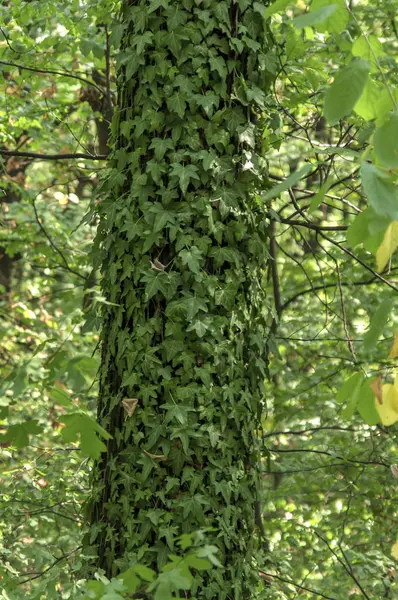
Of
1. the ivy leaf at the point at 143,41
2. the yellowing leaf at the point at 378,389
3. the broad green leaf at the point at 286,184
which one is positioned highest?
the ivy leaf at the point at 143,41

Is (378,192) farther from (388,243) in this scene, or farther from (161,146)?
(161,146)

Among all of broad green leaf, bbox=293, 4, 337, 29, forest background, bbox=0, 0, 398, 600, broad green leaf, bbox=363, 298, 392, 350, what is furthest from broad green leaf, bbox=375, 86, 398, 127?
broad green leaf, bbox=363, 298, 392, 350

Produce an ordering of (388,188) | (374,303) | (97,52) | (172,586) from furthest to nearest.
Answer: (374,303), (97,52), (172,586), (388,188)

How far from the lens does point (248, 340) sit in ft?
9.90

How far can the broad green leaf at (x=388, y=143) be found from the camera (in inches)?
60.1

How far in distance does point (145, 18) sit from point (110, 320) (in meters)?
1.13

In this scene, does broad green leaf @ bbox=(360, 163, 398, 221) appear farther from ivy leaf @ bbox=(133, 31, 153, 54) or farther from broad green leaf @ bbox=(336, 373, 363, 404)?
ivy leaf @ bbox=(133, 31, 153, 54)

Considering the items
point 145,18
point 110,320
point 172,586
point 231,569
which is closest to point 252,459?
point 231,569

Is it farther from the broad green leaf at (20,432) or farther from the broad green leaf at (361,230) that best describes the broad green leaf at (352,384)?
the broad green leaf at (20,432)

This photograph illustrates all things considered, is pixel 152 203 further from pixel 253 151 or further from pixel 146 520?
pixel 146 520

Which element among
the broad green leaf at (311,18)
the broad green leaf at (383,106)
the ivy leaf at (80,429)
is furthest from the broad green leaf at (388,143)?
the ivy leaf at (80,429)

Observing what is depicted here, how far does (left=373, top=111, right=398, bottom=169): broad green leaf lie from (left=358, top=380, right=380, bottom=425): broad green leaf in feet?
2.26

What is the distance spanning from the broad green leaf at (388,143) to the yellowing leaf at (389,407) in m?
0.59

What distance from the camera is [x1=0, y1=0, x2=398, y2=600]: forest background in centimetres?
177
